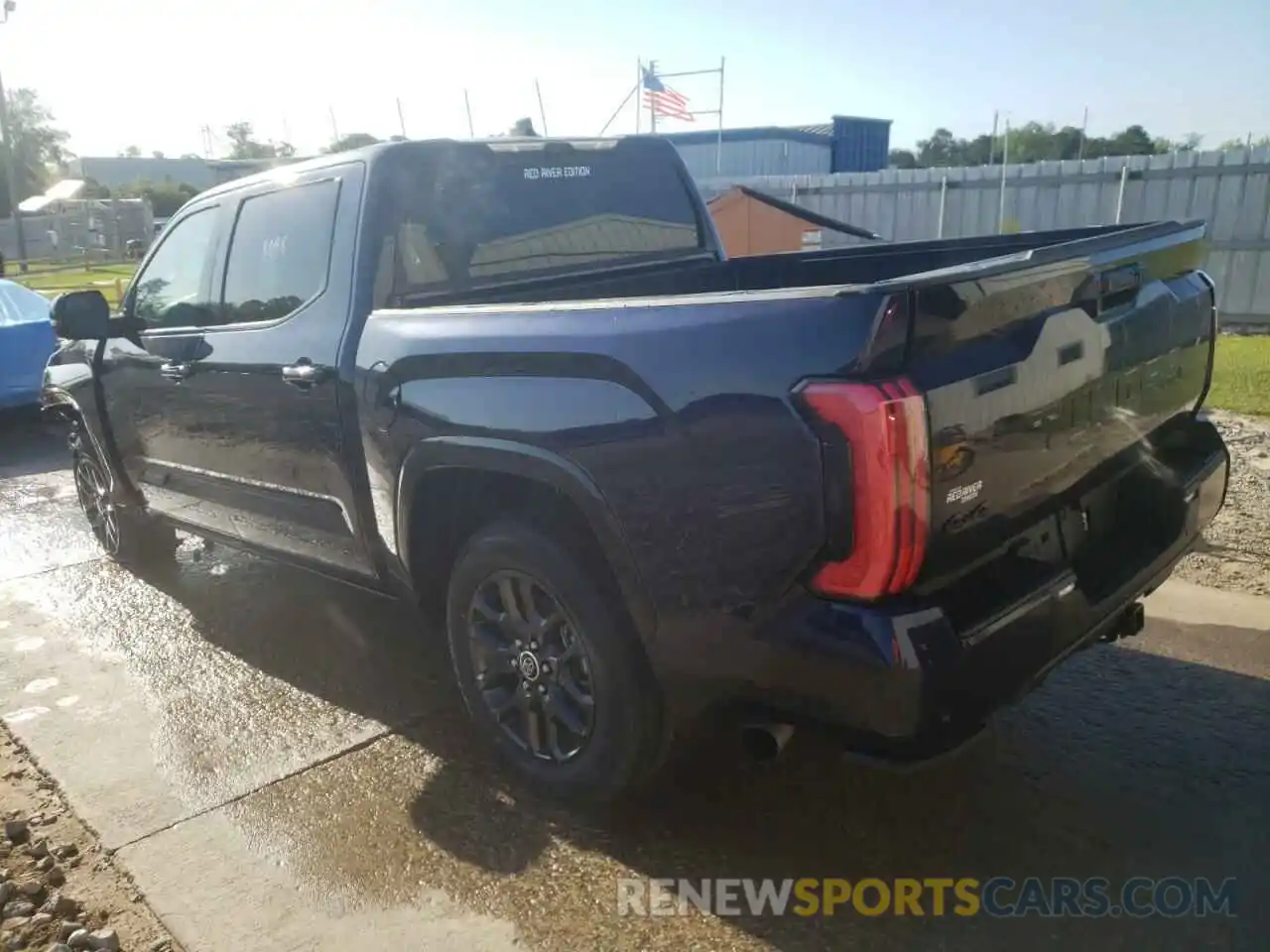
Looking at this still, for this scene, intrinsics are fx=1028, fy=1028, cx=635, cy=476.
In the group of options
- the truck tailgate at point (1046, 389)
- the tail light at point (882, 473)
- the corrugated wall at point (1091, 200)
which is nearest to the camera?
the tail light at point (882, 473)

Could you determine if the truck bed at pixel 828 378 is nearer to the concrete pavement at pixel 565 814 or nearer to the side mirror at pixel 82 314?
the concrete pavement at pixel 565 814

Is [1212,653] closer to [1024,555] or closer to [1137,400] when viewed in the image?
[1137,400]

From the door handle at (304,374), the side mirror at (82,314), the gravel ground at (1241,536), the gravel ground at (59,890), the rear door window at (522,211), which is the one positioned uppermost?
the rear door window at (522,211)

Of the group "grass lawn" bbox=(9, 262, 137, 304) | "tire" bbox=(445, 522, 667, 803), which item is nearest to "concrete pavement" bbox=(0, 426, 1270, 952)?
"tire" bbox=(445, 522, 667, 803)

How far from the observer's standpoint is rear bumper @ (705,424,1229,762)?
2.13 m

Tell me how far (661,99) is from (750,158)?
4.45 metres

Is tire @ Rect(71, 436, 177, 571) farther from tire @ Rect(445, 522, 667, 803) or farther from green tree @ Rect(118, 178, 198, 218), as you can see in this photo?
green tree @ Rect(118, 178, 198, 218)

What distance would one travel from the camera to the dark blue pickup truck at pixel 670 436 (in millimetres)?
2152

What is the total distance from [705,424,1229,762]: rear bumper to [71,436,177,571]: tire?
421 centimetres

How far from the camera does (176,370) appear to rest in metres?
4.38

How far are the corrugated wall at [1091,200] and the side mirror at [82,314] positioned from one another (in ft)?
33.5

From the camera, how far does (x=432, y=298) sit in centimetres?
355

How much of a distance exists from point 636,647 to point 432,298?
151 centimetres

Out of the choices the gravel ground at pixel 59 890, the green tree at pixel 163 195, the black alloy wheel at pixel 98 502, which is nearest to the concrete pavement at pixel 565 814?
the gravel ground at pixel 59 890
